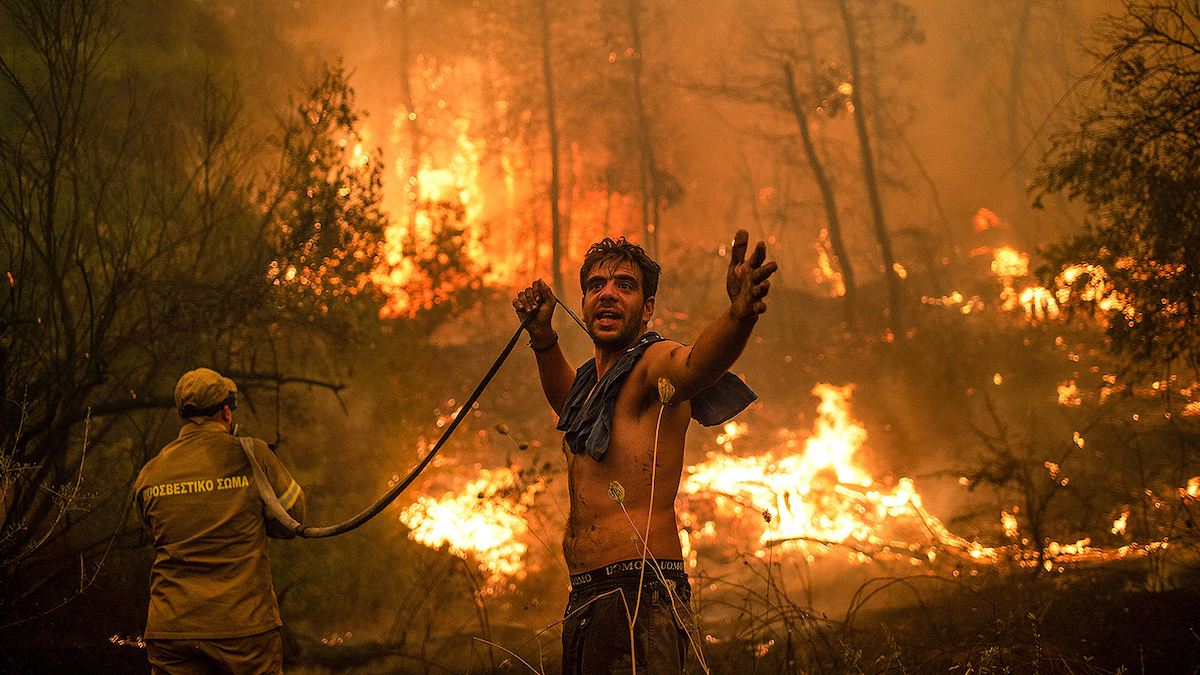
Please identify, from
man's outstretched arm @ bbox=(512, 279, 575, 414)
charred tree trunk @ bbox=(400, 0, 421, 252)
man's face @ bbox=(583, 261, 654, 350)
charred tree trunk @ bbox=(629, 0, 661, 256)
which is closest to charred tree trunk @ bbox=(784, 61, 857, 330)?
charred tree trunk @ bbox=(629, 0, 661, 256)

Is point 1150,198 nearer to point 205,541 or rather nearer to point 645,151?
point 645,151

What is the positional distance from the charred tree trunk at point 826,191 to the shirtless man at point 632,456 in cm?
893

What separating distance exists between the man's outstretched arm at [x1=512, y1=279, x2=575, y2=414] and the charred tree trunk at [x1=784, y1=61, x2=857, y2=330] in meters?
8.72

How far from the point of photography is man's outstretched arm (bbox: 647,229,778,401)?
1803 millimetres

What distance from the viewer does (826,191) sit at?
11.3 m

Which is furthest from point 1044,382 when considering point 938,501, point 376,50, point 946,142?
point 376,50

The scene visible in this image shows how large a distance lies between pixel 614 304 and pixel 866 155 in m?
10.2

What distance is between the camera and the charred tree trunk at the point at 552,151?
11.0m

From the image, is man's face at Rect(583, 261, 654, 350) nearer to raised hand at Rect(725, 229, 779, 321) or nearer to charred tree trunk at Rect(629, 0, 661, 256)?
raised hand at Rect(725, 229, 779, 321)

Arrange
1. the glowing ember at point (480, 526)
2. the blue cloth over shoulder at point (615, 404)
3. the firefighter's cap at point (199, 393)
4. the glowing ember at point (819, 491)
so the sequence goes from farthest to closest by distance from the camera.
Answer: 1. the glowing ember at point (819, 491)
2. the glowing ember at point (480, 526)
3. the firefighter's cap at point (199, 393)
4. the blue cloth over shoulder at point (615, 404)

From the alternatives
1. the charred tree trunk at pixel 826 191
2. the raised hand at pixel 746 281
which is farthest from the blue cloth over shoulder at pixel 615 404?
the charred tree trunk at pixel 826 191

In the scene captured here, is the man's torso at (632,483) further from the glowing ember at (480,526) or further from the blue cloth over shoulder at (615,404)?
the glowing ember at (480,526)

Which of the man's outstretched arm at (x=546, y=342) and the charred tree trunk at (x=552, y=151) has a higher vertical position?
the charred tree trunk at (x=552, y=151)

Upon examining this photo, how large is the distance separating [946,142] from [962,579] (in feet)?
22.7
